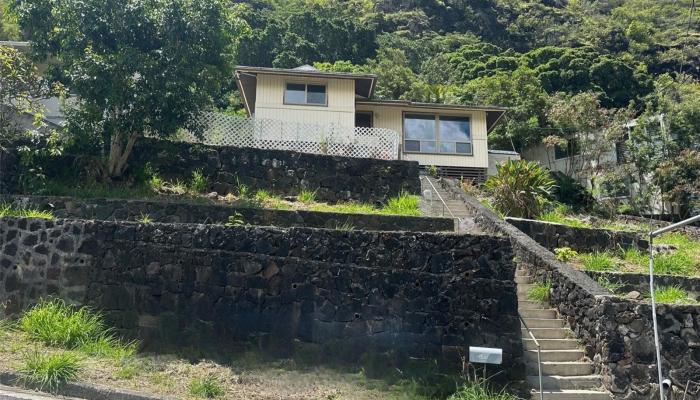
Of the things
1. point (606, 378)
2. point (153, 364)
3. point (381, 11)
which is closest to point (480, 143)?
point (606, 378)

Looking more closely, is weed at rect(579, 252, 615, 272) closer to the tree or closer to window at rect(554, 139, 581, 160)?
the tree

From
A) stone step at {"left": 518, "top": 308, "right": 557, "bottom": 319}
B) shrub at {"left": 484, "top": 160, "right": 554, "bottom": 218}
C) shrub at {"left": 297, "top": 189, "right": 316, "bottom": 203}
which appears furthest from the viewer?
shrub at {"left": 484, "top": 160, "right": 554, "bottom": 218}

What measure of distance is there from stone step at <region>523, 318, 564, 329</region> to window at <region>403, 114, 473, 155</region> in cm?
1404

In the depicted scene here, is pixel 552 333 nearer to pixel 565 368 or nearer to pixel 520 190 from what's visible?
pixel 565 368

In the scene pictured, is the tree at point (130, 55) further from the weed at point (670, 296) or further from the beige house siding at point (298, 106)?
the weed at point (670, 296)

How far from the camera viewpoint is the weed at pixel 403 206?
1418 cm

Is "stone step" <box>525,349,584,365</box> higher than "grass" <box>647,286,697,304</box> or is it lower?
lower

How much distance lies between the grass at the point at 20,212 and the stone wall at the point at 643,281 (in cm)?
1046

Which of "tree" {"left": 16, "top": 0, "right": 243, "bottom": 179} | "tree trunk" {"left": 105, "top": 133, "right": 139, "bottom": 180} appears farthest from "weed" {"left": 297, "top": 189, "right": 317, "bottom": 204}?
"tree trunk" {"left": 105, "top": 133, "right": 139, "bottom": 180}

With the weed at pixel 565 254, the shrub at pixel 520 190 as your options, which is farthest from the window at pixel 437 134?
the weed at pixel 565 254

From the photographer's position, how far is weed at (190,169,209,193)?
14625 millimetres

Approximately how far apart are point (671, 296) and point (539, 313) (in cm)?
253

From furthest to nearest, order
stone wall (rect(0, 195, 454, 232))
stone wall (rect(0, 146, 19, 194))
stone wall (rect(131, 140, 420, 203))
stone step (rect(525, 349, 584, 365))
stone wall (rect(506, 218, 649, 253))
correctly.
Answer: stone wall (rect(506, 218, 649, 253)) → stone wall (rect(131, 140, 420, 203)) → stone wall (rect(0, 146, 19, 194)) → stone wall (rect(0, 195, 454, 232)) → stone step (rect(525, 349, 584, 365))

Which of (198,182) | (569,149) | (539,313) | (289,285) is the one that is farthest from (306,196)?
(569,149)
